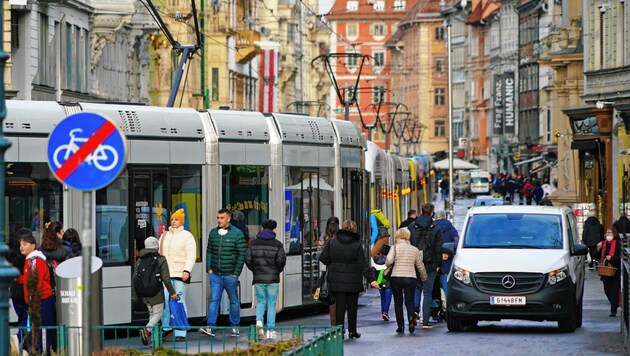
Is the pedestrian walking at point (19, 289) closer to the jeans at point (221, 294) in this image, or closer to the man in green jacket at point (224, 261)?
the man in green jacket at point (224, 261)

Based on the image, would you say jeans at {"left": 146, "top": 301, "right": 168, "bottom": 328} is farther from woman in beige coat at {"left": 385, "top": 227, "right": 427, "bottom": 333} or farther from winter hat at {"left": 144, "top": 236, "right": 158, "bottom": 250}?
woman in beige coat at {"left": 385, "top": 227, "right": 427, "bottom": 333}

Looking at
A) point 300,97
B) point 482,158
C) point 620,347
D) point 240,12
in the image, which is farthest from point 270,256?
point 482,158

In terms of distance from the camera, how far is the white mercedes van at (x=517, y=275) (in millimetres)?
22891

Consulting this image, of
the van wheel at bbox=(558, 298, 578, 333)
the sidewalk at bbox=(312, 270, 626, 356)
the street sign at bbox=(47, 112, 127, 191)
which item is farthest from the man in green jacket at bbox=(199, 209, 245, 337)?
the street sign at bbox=(47, 112, 127, 191)

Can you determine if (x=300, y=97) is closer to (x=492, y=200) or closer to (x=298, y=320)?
(x=492, y=200)

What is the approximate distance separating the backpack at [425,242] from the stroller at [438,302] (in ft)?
3.75

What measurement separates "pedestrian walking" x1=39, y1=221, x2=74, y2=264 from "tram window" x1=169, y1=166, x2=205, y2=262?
3456mm

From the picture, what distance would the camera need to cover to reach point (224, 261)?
22.3 meters

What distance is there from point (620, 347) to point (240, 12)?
2480 inches

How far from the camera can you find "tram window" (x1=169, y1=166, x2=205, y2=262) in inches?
919

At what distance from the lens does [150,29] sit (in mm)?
56688

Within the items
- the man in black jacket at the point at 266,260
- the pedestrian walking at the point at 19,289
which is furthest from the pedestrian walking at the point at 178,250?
the pedestrian walking at the point at 19,289

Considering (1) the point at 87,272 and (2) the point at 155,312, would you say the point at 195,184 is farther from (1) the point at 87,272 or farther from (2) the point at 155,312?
(1) the point at 87,272

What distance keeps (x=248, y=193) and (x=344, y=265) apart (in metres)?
3.37
